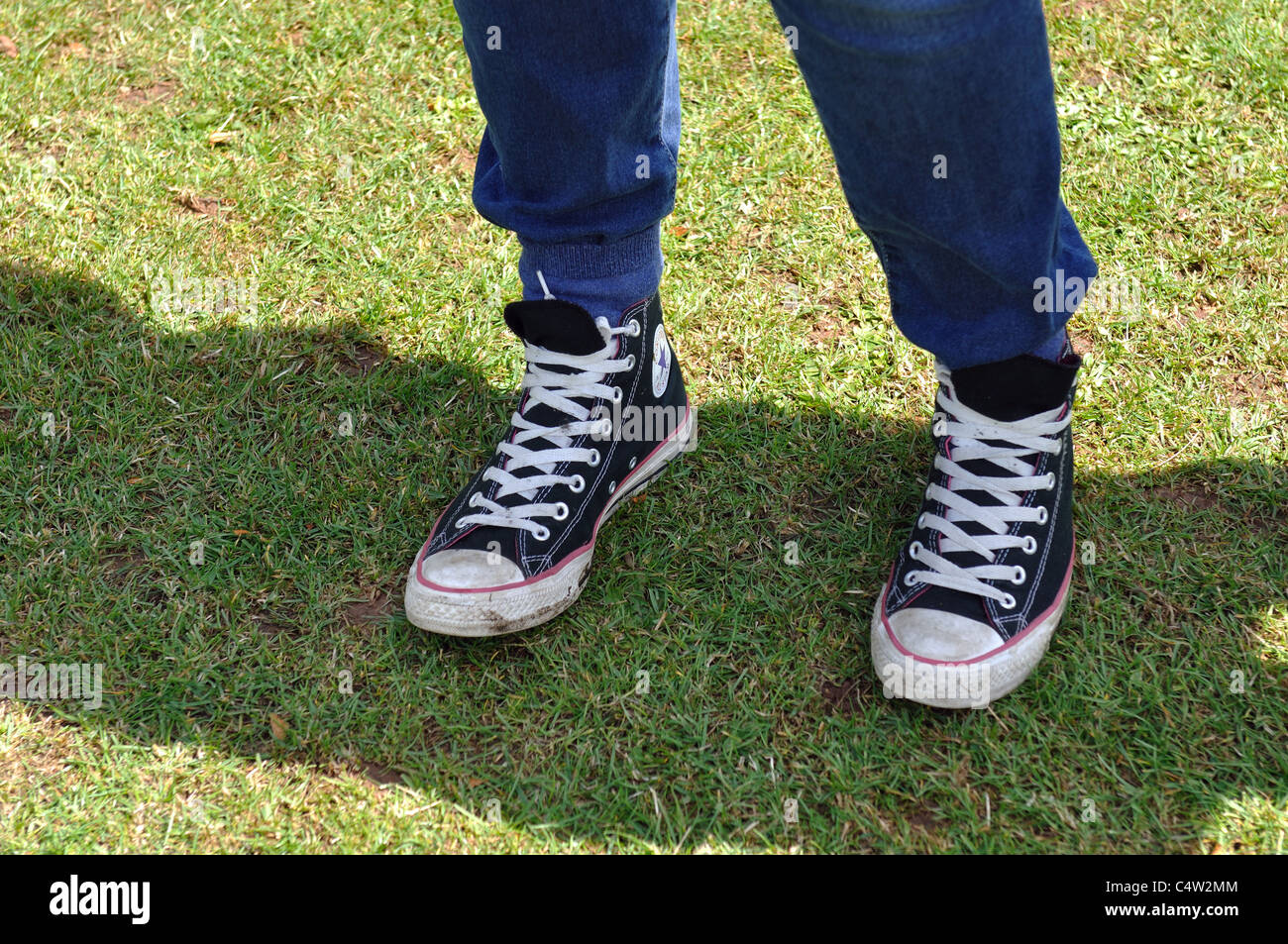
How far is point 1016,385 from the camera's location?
172cm

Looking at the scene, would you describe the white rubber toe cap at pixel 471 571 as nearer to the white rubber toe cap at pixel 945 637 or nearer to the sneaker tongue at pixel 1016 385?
the white rubber toe cap at pixel 945 637

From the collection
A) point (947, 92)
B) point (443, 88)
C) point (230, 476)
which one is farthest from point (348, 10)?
point (947, 92)

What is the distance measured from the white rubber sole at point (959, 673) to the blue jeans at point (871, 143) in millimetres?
500

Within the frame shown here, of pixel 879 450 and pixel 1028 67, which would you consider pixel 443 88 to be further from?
pixel 1028 67

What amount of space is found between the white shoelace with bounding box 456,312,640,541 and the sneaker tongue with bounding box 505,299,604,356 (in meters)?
0.02

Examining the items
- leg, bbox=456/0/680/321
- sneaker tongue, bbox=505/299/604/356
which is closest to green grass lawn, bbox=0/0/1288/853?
sneaker tongue, bbox=505/299/604/356

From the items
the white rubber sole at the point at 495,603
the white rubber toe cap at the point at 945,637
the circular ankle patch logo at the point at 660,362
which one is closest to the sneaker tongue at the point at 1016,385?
the white rubber toe cap at the point at 945,637

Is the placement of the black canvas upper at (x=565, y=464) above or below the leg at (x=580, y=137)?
below

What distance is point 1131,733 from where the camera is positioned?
1.77 metres

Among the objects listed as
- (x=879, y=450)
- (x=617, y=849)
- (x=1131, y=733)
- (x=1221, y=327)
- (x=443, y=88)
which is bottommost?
(x=617, y=849)

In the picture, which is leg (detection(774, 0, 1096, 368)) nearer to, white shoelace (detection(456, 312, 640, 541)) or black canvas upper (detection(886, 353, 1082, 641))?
black canvas upper (detection(886, 353, 1082, 641))

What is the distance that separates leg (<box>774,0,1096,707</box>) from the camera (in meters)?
1.27

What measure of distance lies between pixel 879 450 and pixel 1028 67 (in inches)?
39.4

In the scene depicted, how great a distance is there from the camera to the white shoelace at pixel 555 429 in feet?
6.31
